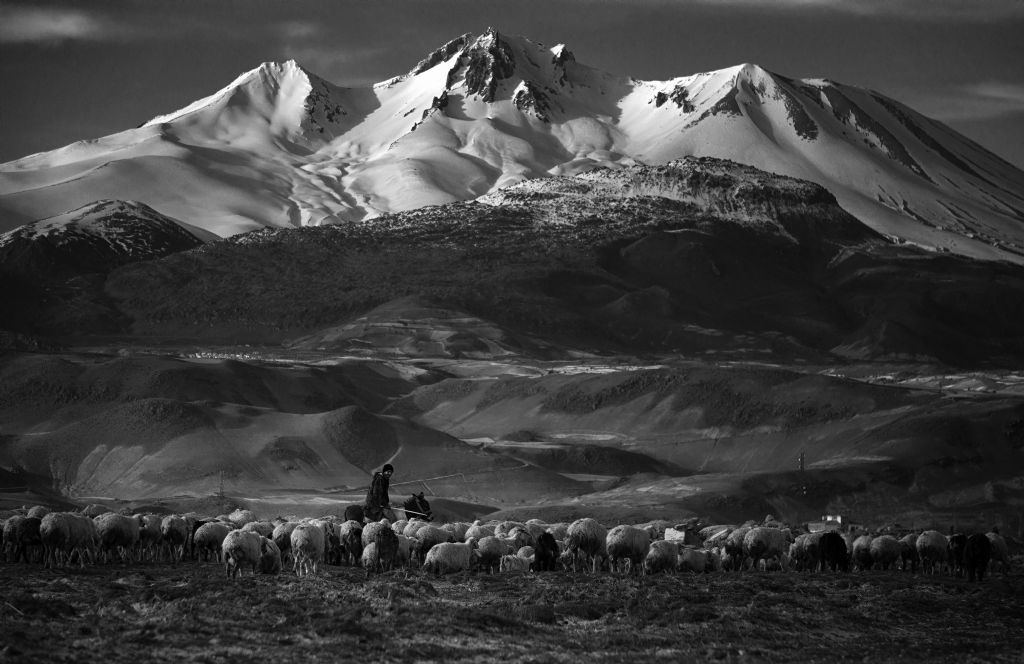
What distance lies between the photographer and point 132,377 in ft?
560

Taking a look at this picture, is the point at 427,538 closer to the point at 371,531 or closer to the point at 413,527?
the point at 413,527

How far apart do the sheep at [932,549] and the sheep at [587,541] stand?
11.7 metres

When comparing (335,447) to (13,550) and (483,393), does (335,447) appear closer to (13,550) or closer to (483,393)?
(483,393)

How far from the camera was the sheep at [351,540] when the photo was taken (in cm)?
4831

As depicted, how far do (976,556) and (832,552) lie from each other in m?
4.68

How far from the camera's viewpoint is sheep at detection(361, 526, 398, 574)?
46062mm

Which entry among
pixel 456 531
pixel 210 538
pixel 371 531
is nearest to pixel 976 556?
pixel 456 531

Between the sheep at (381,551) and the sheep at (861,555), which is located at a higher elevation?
the sheep at (381,551)

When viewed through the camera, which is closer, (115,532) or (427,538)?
(115,532)

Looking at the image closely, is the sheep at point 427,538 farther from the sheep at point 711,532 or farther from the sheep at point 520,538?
the sheep at point 711,532

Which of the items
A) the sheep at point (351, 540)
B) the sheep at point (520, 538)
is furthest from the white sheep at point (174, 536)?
the sheep at point (520, 538)

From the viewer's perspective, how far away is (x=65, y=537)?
45188 mm

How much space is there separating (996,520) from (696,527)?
144 ft

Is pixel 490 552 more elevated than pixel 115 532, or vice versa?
pixel 115 532
